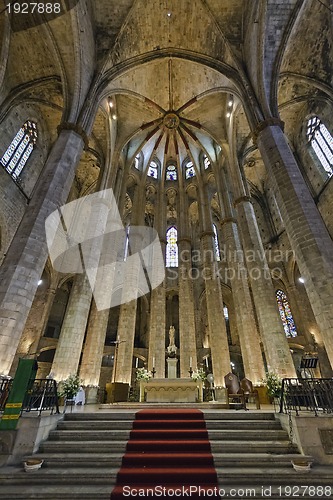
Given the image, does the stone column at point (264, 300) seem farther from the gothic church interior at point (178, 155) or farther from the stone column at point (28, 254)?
the stone column at point (28, 254)

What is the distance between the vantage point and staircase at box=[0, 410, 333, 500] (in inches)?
140

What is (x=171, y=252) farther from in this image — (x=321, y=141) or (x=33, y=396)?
(x=33, y=396)

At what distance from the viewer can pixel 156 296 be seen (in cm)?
1775

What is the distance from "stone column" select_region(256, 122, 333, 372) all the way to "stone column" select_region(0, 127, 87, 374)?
801 centimetres

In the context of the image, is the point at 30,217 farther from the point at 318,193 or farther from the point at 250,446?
the point at 318,193

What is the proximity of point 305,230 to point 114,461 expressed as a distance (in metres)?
7.75

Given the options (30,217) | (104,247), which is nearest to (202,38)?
(104,247)

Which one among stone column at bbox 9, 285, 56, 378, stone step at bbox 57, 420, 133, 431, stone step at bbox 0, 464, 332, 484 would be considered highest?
stone column at bbox 9, 285, 56, 378

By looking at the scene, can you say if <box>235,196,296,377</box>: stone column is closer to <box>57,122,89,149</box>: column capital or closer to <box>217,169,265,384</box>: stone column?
<box>217,169,265,384</box>: stone column

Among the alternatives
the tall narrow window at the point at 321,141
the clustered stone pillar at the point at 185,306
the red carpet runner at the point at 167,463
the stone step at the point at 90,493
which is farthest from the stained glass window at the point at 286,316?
the stone step at the point at 90,493

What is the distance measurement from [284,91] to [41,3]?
44.7ft

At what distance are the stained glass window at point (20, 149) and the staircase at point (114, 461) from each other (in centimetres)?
1407

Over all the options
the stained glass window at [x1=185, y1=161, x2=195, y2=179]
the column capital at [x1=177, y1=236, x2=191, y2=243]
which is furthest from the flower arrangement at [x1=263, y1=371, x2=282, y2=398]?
the stained glass window at [x1=185, y1=161, x2=195, y2=179]

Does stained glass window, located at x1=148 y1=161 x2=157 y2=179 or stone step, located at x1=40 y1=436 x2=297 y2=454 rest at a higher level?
stained glass window, located at x1=148 y1=161 x2=157 y2=179
